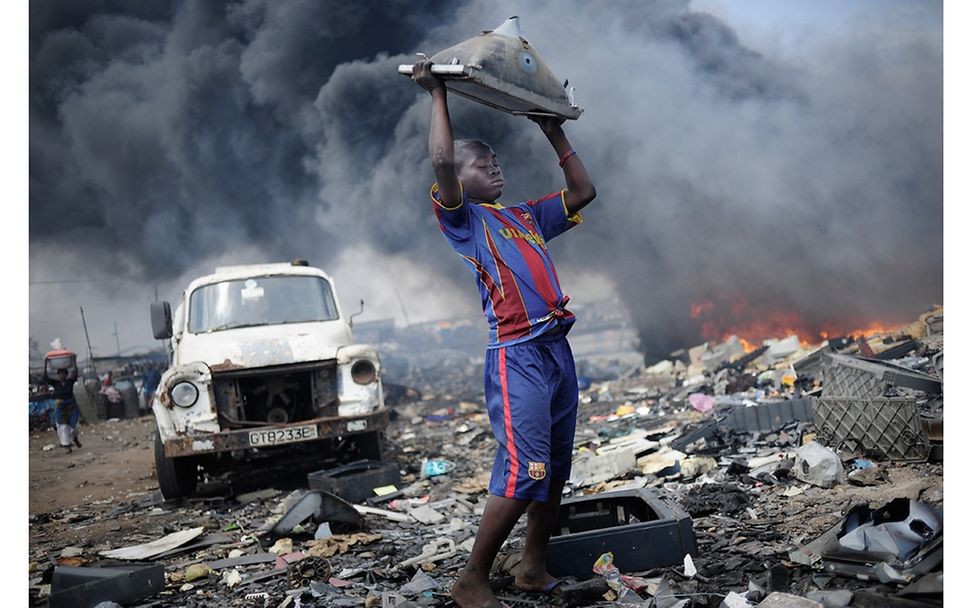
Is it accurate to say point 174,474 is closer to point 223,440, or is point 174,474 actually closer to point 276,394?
point 223,440

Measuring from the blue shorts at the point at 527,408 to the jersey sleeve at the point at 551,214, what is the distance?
0.60m

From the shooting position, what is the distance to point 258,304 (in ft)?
24.7

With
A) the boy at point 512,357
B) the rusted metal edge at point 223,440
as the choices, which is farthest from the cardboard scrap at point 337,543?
the rusted metal edge at point 223,440

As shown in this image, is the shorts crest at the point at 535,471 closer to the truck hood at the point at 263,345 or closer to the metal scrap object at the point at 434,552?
the metal scrap object at the point at 434,552

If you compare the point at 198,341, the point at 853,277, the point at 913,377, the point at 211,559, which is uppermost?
the point at 853,277

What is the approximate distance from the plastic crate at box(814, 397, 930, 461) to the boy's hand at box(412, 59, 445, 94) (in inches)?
147

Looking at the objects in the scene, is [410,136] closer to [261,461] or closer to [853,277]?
[853,277]

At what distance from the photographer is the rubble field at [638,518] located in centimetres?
298

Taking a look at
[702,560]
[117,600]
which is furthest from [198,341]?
[702,560]

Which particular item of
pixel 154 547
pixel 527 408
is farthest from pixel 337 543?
pixel 527 408

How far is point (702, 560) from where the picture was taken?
11.1ft

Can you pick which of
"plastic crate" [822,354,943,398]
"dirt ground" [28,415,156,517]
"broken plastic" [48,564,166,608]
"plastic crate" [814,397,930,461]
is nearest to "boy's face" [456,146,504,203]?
"broken plastic" [48,564,166,608]

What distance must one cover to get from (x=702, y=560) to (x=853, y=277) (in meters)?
13.1

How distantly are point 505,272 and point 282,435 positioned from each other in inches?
162
